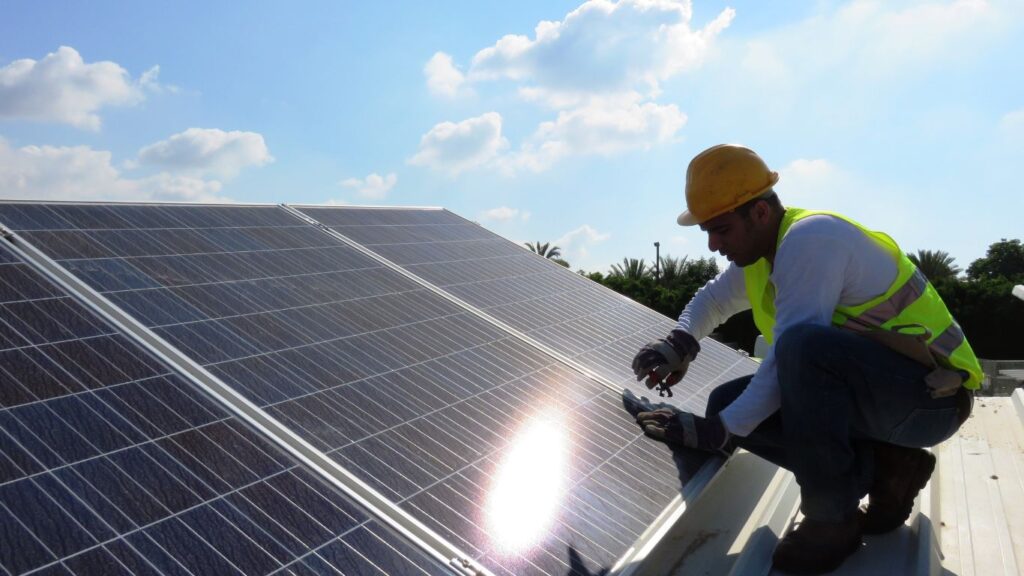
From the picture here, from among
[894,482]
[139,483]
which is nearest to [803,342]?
[894,482]

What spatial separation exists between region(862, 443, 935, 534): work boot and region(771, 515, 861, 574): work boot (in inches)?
13.9

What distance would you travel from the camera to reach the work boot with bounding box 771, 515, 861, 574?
3.77 m

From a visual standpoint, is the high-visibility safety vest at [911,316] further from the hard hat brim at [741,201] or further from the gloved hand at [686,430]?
the gloved hand at [686,430]

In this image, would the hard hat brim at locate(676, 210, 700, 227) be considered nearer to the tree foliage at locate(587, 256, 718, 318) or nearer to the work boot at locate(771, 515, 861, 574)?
the work boot at locate(771, 515, 861, 574)

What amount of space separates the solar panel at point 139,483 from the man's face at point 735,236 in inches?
87.8

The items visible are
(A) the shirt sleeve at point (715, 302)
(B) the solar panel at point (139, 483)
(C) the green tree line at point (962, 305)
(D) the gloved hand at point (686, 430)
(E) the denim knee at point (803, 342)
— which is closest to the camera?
(B) the solar panel at point (139, 483)

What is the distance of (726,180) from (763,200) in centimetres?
23

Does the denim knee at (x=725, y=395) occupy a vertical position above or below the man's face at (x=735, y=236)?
below

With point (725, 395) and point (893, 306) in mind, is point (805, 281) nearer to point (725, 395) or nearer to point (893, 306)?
point (893, 306)

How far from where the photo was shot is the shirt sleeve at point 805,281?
3.67 metres

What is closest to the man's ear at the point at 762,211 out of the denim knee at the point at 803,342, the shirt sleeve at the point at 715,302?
the denim knee at the point at 803,342

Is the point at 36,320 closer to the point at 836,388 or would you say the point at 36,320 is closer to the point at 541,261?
the point at 836,388

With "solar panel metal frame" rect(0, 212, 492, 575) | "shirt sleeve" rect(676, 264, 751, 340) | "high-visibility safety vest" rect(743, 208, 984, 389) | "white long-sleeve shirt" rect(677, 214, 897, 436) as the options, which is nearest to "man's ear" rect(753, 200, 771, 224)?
"high-visibility safety vest" rect(743, 208, 984, 389)

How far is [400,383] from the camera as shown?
173 inches
